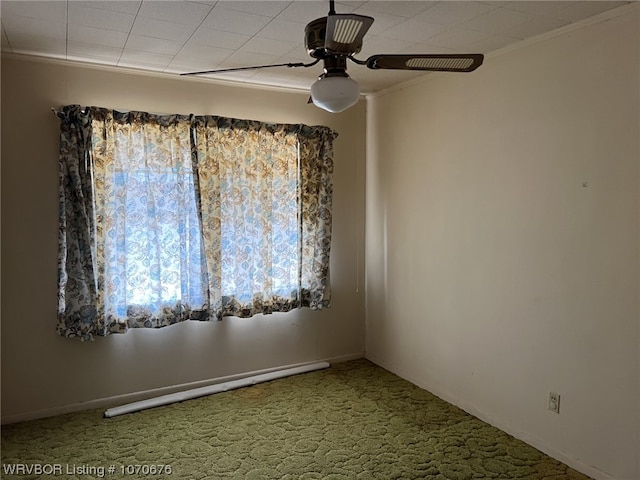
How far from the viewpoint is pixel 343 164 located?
4500 mm

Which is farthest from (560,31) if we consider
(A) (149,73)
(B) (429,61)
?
(A) (149,73)

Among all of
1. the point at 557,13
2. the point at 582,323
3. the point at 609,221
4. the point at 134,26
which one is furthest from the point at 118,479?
the point at 557,13

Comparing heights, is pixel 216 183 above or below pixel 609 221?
above

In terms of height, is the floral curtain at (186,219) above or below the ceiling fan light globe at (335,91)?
below

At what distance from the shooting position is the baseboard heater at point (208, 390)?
3561mm

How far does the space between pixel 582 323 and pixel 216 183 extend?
2599 mm

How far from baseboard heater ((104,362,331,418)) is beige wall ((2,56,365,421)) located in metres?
0.10

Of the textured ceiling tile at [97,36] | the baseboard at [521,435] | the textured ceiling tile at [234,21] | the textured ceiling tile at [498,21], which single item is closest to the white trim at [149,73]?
the textured ceiling tile at [97,36]

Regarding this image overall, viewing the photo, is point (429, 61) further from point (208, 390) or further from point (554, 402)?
point (208, 390)

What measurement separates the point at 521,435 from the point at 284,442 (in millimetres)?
1463

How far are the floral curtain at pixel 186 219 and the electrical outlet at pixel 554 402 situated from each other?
1935mm

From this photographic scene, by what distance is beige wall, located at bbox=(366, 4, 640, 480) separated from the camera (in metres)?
2.57

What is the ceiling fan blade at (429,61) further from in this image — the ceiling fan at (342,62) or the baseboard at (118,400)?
the baseboard at (118,400)

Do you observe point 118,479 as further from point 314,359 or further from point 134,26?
point 134,26
